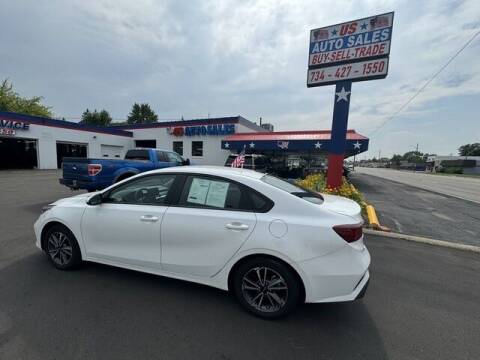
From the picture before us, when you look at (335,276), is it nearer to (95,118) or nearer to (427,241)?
(427,241)

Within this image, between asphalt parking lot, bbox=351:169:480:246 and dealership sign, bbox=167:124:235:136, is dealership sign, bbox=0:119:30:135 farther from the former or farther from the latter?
asphalt parking lot, bbox=351:169:480:246

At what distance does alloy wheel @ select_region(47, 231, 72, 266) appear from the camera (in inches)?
135

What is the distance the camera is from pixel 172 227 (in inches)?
110

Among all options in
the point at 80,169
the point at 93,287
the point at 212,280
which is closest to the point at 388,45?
the point at 212,280

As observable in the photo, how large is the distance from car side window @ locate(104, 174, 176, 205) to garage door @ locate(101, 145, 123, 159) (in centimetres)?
2588

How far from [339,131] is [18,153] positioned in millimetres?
27110

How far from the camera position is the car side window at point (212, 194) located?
273 cm

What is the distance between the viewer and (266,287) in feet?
8.52

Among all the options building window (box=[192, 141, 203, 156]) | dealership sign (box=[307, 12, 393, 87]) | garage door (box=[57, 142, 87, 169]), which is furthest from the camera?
building window (box=[192, 141, 203, 156])

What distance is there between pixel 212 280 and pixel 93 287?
1.57m

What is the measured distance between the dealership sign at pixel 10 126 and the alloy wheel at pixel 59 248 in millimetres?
21644

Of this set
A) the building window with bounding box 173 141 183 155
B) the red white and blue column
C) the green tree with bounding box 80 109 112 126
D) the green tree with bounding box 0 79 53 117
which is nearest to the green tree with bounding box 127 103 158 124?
the green tree with bounding box 80 109 112 126

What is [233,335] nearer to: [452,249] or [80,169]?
[452,249]

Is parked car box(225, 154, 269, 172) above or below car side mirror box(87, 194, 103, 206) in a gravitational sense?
above
